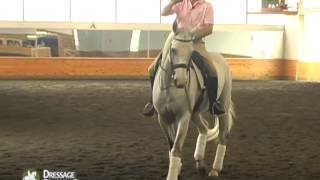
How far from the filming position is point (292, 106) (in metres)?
16.3

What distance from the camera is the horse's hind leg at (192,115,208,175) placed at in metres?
7.33

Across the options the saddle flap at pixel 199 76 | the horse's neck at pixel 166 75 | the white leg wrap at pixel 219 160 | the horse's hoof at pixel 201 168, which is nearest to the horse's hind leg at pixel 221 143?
the white leg wrap at pixel 219 160

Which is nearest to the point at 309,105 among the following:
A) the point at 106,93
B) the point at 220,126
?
the point at 106,93

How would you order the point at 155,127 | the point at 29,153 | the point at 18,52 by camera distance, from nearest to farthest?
1. the point at 29,153
2. the point at 155,127
3. the point at 18,52

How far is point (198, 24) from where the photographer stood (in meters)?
6.78

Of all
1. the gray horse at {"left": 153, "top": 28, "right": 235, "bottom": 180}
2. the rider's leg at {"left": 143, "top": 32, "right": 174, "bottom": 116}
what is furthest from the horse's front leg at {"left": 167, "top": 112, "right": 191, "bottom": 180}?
the rider's leg at {"left": 143, "top": 32, "right": 174, "bottom": 116}

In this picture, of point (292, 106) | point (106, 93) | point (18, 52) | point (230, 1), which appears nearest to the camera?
point (292, 106)

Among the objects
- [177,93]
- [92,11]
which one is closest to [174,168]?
[177,93]

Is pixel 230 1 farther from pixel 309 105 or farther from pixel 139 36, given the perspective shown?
pixel 309 105

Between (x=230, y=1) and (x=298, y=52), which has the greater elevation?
(x=230, y=1)

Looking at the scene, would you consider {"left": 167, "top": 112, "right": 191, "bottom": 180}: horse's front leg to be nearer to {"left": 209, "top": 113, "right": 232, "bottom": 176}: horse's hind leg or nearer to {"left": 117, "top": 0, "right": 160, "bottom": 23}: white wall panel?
{"left": 209, "top": 113, "right": 232, "bottom": 176}: horse's hind leg

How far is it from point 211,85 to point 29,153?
2.97 meters

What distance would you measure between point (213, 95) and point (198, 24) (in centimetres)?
79

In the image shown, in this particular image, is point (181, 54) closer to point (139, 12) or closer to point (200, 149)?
point (200, 149)
